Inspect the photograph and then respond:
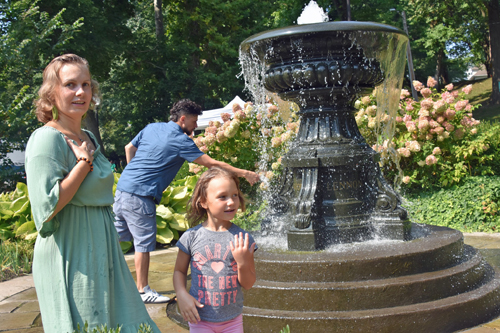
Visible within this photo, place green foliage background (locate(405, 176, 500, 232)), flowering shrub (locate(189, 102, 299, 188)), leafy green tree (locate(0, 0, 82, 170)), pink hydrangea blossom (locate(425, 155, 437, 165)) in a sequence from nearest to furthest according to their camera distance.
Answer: green foliage background (locate(405, 176, 500, 232))
pink hydrangea blossom (locate(425, 155, 437, 165))
flowering shrub (locate(189, 102, 299, 188))
leafy green tree (locate(0, 0, 82, 170))

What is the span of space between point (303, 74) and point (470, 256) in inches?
85.4

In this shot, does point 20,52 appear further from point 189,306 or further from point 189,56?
point 189,56

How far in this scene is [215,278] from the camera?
7.09 ft

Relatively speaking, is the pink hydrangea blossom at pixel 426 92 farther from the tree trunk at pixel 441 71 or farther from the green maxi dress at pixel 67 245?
the tree trunk at pixel 441 71

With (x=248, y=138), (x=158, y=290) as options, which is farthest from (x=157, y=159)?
(x=248, y=138)

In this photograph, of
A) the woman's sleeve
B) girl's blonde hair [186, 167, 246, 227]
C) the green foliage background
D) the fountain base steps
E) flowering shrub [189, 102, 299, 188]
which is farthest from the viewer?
flowering shrub [189, 102, 299, 188]

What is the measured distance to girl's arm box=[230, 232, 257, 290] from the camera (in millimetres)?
2041

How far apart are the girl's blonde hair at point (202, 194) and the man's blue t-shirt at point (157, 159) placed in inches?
69.0

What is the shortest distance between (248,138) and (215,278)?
6.18 meters

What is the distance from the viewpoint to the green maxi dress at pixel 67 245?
1.91m

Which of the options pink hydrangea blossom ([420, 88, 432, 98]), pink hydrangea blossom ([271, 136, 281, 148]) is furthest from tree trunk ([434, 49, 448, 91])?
pink hydrangea blossom ([271, 136, 281, 148])

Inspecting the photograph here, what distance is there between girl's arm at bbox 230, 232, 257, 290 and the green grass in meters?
4.42

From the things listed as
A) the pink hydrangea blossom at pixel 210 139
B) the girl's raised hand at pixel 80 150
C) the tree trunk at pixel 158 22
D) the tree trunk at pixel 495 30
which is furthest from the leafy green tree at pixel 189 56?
the girl's raised hand at pixel 80 150

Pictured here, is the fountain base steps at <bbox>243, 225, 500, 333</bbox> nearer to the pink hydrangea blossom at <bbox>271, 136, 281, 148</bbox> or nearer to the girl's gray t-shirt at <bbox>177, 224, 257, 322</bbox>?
the girl's gray t-shirt at <bbox>177, 224, 257, 322</bbox>
